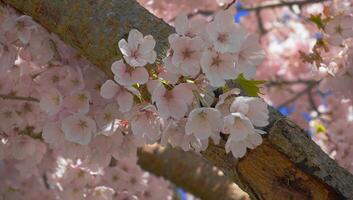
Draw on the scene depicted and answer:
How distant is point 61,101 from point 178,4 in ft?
7.66

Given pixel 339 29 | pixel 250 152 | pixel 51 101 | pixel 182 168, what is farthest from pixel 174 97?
pixel 182 168

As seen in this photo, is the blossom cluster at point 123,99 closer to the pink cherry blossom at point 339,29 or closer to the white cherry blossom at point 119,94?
the white cherry blossom at point 119,94

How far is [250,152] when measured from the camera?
6.04ft

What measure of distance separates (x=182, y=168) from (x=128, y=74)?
2.24 m

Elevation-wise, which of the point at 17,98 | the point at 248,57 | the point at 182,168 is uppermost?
the point at 248,57

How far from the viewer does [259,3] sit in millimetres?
5770

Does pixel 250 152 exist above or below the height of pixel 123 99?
below

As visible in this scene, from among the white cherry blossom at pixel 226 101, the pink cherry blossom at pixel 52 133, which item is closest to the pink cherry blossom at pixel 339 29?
the white cherry blossom at pixel 226 101

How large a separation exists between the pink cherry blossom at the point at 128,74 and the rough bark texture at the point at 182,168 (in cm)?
208

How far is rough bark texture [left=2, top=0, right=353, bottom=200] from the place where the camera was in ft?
5.96

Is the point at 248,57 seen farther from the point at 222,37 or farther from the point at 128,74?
the point at 128,74

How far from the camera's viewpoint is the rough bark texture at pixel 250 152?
1817 mm

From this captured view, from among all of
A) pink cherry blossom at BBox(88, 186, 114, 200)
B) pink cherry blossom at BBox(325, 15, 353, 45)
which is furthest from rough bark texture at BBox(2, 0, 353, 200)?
pink cherry blossom at BBox(88, 186, 114, 200)

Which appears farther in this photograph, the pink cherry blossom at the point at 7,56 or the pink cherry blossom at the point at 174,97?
the pink cherry blossom at the point at 7,56
